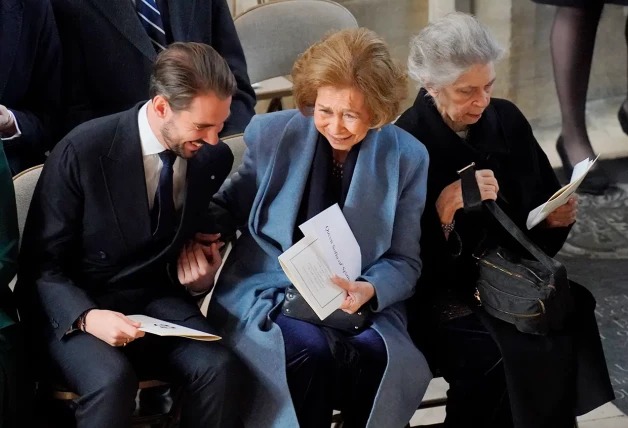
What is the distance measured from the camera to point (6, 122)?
112 inches

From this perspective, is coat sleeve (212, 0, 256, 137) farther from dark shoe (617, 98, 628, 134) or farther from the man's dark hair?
dark shoe (617, 98, 628, 134)

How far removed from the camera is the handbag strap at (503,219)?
2.59 meters

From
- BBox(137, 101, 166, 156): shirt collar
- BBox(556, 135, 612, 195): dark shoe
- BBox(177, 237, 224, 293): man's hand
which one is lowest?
BBox(556, 135, 612, 195): dark shoe

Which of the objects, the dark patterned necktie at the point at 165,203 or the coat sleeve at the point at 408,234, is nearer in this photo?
the dark patterned necktie at the point at 165,203

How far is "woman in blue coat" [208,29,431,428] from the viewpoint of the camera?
8.28 feet

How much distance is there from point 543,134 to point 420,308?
1923 millimetres

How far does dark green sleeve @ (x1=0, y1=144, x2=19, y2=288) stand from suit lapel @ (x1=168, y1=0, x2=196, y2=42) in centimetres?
98

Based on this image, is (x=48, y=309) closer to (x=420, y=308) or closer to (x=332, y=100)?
(x=332, y=100)

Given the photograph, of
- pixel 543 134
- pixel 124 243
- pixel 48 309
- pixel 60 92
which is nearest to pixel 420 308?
pixel 124 243

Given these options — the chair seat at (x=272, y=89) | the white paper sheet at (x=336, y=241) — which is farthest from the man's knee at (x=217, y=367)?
the chair seat at (x=272, y=89)

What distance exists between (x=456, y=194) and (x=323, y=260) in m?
0.54

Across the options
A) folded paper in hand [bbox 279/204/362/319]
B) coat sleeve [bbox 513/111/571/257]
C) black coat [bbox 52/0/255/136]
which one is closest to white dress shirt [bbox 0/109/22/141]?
black coat [bbox 52/0/255/136]

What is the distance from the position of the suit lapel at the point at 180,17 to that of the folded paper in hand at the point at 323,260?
1.07 meters

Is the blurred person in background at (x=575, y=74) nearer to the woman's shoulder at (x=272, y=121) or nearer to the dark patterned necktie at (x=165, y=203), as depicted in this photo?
the woman's shoulder at (x=272, y=121)
